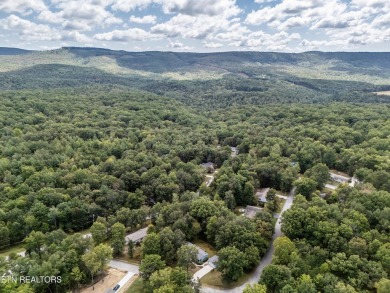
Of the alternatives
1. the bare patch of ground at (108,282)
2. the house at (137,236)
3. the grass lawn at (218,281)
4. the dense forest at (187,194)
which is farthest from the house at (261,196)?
the bare patch of ground at (108,282)

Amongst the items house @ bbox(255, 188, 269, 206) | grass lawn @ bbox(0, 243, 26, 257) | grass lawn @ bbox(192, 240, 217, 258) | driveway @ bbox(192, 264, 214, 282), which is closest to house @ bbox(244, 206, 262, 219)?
house @ bbox(255, 188, 269, 206)

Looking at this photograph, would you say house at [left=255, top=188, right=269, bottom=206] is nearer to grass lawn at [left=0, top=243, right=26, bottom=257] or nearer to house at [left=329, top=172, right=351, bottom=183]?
house at [left=329, top=172, right=351, bottom=183]

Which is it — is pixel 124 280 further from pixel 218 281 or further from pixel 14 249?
pixel 14 249

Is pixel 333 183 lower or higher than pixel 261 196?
higher

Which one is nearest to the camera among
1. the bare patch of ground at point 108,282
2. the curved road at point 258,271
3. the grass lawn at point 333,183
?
the curved road at point 258,271

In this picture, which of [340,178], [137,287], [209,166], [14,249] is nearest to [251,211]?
[209,166]

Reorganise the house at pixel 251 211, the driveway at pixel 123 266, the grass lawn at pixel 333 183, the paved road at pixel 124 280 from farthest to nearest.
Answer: the grass lawn at pixel 333 183 → the house at pixel 251 211 → the driveway at pixel 123 266 → the paved road at pixel 124 280

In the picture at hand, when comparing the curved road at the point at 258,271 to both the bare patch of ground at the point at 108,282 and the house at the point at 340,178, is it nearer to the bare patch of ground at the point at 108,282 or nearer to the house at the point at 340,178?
the bare patch of ground at the point at 108,282
